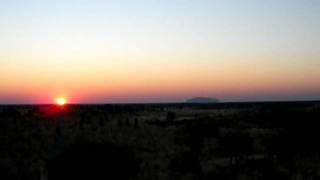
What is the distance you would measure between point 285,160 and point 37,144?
16.7m

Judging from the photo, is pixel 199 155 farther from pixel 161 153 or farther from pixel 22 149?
pixel 22 149

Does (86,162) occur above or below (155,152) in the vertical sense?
above

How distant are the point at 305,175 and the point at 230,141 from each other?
33.2 feet

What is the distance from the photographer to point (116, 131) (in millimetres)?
50031

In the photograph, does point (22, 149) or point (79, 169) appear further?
point (22, 149)

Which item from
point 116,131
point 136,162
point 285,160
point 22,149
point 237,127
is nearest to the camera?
point 136,162

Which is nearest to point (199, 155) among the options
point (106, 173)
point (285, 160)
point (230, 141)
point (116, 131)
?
point (230, 141)

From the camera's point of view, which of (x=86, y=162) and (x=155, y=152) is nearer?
(x=86, y=162)

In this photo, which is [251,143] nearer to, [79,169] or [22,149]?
[22,149]

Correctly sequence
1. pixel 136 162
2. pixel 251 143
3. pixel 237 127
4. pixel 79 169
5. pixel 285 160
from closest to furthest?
1. pixel 79 169
2. pixel 136 162
3. pixel 285 160
4. pixel 251 143
5. pixel 237 127

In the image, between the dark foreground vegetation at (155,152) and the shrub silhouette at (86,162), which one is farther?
the dark foreground vegetation at (155,152)

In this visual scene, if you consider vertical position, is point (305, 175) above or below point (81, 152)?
below

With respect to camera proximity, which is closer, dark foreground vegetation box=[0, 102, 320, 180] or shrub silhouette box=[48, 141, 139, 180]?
shrub silhouette box=[48, 141, 139, 180]

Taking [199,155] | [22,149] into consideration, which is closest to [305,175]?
[199,155]
